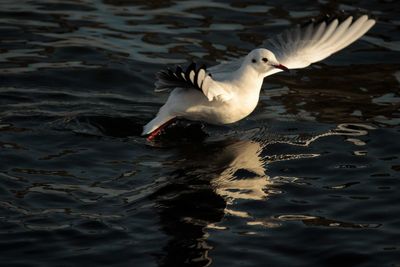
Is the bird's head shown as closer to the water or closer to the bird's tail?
the water

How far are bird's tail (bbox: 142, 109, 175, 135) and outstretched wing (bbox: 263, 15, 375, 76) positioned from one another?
5.11 ft

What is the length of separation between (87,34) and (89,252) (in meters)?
6.11

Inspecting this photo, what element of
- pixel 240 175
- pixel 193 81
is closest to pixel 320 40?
pixel 240 175

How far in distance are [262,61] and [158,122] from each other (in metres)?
1.24

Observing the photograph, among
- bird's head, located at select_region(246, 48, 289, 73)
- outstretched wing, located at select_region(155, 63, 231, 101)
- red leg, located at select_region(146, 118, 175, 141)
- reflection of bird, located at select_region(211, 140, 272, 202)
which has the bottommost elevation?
reflection of bird, located at select_region(211, 140, 272, 202)

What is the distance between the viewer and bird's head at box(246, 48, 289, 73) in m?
9.63

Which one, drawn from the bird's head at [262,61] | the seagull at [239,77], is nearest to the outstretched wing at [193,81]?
the seagull at [239,77]

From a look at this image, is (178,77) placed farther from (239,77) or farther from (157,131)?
(157,131)

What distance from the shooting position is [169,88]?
927 centimetres

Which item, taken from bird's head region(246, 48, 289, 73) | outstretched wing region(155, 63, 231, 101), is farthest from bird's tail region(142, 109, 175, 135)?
bird's head region(246, 48, 289, 73)

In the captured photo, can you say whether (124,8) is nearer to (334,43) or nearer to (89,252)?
(334,43)

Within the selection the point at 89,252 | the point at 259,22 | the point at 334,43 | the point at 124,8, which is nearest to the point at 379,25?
the point at 259,22

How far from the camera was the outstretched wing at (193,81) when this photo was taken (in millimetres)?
8312

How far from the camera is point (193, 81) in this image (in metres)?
8.45
